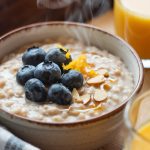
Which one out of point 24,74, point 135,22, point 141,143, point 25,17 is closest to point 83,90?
point 24,74

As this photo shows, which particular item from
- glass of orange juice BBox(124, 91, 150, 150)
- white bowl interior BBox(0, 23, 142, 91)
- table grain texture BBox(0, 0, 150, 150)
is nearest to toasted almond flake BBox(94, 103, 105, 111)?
glass of orange juice BBox(124, 91, 150, 150)

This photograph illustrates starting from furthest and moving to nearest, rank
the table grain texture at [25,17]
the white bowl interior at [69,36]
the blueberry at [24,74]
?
the table grain texture at [25,17]
the white bowl interior at [69,36]
the blueberry at [24,74]

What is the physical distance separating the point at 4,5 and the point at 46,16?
0.20m

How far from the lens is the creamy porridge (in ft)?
3.72

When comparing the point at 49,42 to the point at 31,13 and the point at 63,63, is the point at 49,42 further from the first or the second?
the point at 31,13

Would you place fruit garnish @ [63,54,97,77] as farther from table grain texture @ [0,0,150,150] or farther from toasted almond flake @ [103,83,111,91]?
table grain texture @ [0,0,150,150]

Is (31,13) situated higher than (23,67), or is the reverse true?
(23,67)

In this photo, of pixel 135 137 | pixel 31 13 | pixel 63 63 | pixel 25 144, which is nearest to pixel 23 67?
pixel 63 63

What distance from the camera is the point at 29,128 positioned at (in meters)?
1.12

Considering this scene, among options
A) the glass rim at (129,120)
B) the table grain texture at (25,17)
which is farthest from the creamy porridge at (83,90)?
the table grain texture at (25,17)

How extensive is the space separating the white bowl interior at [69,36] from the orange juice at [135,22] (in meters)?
Result: 0.15

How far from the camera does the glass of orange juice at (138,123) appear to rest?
948 mm

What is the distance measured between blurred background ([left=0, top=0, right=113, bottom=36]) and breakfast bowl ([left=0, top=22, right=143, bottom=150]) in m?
0.29

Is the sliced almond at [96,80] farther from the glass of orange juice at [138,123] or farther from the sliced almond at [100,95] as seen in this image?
the glass of orange juice at [138,123]
